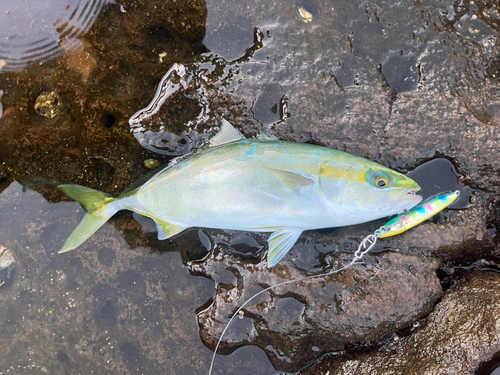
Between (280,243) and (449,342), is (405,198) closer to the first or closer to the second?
(280,243)

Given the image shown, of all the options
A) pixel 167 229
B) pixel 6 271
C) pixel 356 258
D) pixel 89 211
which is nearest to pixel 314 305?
pixel 356 258

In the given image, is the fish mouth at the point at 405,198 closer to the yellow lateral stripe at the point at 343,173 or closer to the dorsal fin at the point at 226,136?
the yellow lateral stripe at the point at 343,173

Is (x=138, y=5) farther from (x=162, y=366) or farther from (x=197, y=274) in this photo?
(x=162, y=366)

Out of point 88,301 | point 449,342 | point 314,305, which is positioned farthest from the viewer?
point 88,301

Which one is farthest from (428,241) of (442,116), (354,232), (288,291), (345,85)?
(345,85)

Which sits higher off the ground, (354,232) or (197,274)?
(354,232)

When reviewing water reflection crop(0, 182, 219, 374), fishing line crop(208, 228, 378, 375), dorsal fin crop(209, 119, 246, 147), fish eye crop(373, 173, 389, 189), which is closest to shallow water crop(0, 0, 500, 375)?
water reflection crop(0, 182, 219, 374)
